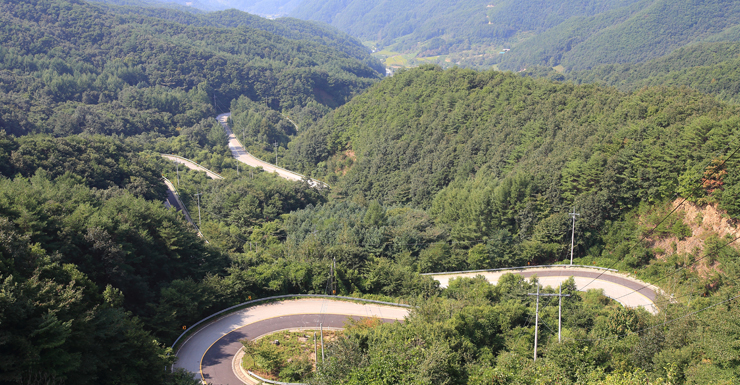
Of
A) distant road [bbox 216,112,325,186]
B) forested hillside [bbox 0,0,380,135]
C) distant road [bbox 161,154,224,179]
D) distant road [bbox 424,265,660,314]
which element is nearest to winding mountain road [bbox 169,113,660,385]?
distant road [bbox 424,265,660,314]

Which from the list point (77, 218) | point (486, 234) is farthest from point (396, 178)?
point (77, 218)

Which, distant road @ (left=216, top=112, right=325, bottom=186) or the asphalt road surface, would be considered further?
distant road @ (left=216, top=112, right=325, bottom=186)

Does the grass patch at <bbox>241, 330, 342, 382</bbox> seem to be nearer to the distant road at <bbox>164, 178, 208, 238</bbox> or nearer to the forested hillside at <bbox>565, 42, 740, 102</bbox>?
the distant road at <bbox>164, 178, 208, 238</bbox>

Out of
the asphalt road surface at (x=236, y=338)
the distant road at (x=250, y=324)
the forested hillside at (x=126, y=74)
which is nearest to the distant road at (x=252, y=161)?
the forested hillside at (x=126, y=74)

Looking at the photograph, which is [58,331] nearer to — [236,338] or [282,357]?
[282,357]

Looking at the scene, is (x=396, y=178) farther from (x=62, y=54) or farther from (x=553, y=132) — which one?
(x=62, y=54)

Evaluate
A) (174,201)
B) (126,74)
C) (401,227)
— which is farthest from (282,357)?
(126,74)

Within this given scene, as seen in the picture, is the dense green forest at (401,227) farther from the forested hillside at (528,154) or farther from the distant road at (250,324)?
the distant road at (250,324)
